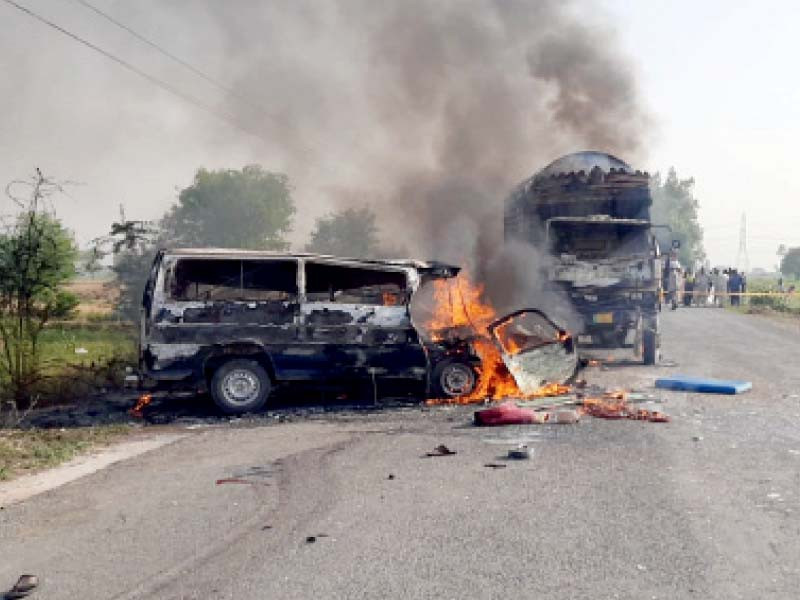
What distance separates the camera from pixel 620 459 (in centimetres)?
632

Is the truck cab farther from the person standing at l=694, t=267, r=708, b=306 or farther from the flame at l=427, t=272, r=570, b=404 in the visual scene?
the person standing at l=694, t=267, r=708, b=306

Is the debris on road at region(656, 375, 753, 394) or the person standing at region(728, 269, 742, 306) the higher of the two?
the person standing at region(728, 269, 742, 306)

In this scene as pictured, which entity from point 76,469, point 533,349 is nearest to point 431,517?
point 76,469

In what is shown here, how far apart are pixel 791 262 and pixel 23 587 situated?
126 metres

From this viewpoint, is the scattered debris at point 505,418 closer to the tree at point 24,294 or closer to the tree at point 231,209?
the tree at point 24,294

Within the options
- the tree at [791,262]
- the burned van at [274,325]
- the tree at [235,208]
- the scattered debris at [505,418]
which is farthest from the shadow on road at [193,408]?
the tree at [791,262]

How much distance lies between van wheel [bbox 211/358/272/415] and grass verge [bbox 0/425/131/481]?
1.13 meters

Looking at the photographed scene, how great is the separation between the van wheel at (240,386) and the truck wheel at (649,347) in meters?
6.93

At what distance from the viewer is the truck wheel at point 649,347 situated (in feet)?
40.9

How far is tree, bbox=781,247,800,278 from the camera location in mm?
111625

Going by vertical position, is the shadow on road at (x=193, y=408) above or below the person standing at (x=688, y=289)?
below

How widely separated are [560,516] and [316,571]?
1754 mm

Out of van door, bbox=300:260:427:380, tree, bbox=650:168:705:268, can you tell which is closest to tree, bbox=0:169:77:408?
van door, bbox=300:260:427:380

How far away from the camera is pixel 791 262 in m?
113
